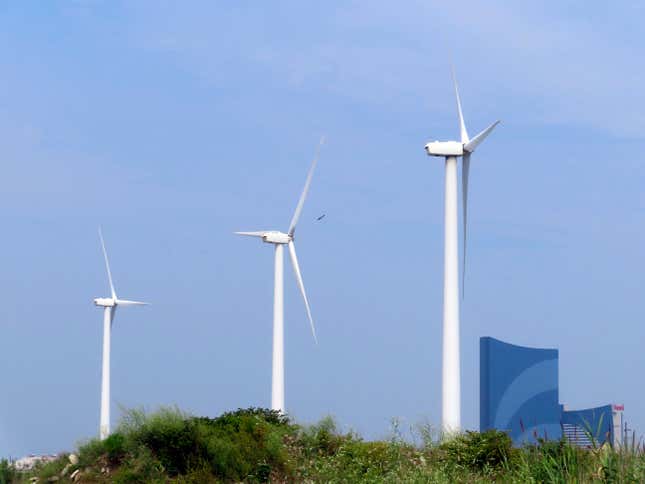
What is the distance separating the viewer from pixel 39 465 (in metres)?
32.3

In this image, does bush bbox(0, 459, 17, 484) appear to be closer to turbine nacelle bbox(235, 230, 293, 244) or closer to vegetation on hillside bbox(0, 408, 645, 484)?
vegetation on hillside bbox(0, 408, 645, 484)

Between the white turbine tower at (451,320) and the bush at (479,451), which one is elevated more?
the white turbine tower at (451,320)

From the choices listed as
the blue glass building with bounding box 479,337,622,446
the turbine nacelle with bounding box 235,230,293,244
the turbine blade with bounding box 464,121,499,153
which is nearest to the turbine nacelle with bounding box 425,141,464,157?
the turbine blade with bounding box 464,121,499,153

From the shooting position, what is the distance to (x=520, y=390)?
73.1 m

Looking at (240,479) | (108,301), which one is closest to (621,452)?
(240,479)

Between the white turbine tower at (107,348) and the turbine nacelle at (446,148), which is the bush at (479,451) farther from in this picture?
the white turbine tower at (107,348)

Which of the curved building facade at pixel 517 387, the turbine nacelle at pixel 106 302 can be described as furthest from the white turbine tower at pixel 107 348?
the curved building facade at pixel 517 387

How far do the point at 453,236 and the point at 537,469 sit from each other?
19.4 m

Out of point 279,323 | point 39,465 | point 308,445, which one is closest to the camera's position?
point 308,445

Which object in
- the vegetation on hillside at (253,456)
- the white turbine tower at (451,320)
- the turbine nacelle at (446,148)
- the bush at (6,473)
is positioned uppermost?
the turbine nacelle at (446,148)

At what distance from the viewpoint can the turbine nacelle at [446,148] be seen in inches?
1646

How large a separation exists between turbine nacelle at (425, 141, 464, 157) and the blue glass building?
3044 centimetres

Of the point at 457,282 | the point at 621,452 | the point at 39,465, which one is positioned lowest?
the point at 39,465

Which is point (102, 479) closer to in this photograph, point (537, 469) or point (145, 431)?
point (145, 431)
